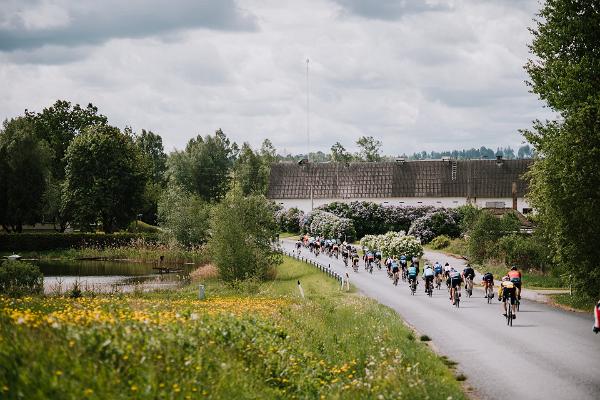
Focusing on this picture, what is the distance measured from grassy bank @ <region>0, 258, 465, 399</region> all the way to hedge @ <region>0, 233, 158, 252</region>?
181 ft

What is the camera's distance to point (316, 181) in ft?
351

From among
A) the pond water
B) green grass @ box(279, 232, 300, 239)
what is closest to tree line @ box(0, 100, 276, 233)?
the pond water

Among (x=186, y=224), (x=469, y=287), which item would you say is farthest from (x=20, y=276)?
(x=186, y=224)

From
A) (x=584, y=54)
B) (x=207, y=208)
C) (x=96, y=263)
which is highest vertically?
(x=584, y=54)

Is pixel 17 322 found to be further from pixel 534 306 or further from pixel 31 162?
pixel 31 162

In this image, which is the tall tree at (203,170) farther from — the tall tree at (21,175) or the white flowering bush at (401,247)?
the white flowering bush at (401,247)

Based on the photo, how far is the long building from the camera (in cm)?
9869

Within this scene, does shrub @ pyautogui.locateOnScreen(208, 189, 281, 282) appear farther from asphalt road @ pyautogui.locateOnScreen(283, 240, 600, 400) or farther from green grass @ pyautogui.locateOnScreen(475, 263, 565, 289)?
green grass @ pyautogui.locateOnScreen(475, 263, 565, 289)

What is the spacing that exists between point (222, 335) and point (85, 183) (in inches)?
2670

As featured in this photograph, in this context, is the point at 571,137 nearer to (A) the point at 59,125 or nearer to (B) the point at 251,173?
(A) the point at 59,125

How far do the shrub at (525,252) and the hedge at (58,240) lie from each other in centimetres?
3790

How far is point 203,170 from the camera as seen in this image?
12500 cm

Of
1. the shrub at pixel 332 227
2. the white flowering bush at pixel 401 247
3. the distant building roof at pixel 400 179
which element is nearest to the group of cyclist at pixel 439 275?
the white flowering bush at pixel 401 247

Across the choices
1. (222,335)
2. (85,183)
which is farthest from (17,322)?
(85,183)
